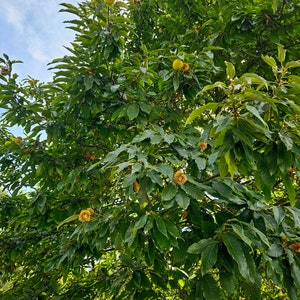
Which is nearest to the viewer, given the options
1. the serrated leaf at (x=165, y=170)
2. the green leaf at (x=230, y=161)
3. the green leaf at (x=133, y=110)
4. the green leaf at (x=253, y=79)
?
the green leaf at (x=253, y=79)

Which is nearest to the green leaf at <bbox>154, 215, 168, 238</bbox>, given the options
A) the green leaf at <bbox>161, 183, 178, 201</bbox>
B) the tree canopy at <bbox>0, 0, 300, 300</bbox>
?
the tree canopy at <bbox>0, 0, 300, 300</bbox>

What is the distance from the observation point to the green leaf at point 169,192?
3.77ft

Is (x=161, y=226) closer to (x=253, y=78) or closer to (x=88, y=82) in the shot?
(x=253, y=78)

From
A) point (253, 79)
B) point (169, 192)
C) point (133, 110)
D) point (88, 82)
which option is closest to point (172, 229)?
point (169, 192)

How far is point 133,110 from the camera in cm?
174

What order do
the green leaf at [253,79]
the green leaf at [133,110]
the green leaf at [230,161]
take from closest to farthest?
the green leaf at [253,79] → the green leaf at [230,161] → the green leaf at [133,110]

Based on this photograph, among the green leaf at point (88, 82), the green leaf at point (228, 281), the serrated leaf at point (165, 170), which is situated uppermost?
the green leaf at point (88, 82)

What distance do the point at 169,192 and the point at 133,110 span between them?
704 mm

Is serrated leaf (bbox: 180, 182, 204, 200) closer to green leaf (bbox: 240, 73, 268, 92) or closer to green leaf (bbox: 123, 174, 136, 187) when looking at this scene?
green leaf (bbox: 123, 174, 136, 187)

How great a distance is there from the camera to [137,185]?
4.24 feet

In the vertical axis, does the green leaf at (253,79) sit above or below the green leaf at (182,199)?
above

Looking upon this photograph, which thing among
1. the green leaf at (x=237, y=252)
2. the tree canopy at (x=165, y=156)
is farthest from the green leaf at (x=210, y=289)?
the green leaf at (x=237, y=252)

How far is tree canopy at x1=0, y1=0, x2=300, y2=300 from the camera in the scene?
1.05 m

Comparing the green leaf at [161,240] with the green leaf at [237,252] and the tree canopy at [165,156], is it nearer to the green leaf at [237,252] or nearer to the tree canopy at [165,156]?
the tree canopy at [165,156]
